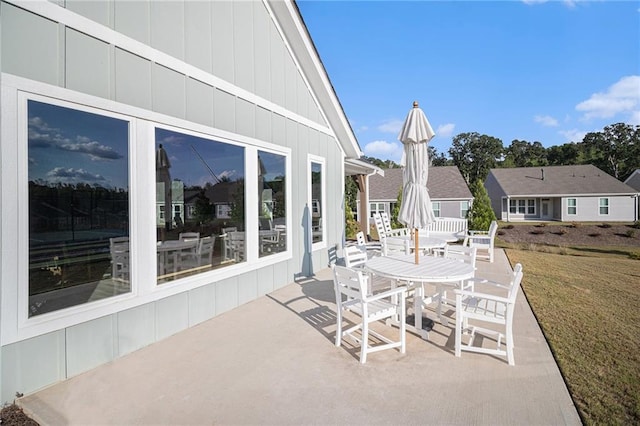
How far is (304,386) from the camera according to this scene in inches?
113

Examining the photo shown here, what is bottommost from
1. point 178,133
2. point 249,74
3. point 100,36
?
point 178,133

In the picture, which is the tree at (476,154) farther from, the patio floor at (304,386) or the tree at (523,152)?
the patio floor at (304,386)

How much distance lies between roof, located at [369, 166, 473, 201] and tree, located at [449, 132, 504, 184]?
2744 centimetres

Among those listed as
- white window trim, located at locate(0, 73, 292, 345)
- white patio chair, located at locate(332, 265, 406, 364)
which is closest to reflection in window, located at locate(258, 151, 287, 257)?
white window trim, located at locate(0, 73, 292, 345)

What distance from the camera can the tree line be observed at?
44594 mm

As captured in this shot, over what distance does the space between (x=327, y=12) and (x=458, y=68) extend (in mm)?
8475

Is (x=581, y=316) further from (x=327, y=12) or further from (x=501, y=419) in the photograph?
(x=327, y=12)

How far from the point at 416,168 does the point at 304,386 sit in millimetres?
3172

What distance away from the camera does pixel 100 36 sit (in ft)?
10.8

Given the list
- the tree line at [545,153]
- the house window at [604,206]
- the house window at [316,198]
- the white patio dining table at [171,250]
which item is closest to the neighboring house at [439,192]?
the house window at [604,206]

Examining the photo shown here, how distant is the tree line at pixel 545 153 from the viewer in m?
44.6

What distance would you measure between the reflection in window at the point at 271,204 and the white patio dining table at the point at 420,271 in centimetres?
222

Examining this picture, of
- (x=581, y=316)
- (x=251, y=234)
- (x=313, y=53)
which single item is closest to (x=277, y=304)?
(x=251, y=234)

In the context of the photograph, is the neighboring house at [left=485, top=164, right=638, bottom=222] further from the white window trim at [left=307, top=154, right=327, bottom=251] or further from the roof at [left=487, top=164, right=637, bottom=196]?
the white window trim at [left=307, top=154, right=327, bottom=251]
